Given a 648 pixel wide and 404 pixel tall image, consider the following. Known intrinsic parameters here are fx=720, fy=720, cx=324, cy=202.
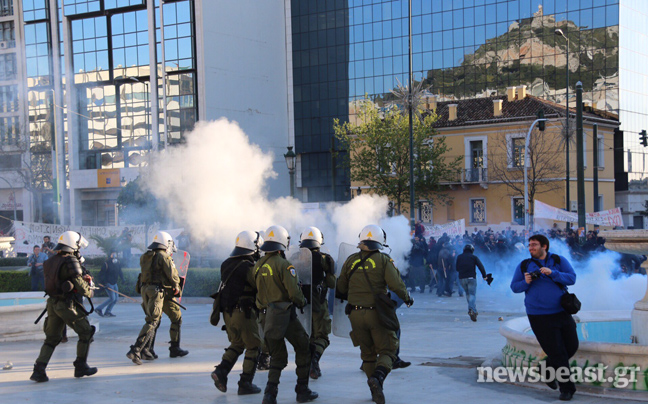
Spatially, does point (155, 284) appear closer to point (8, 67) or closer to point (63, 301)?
point (63, 301)

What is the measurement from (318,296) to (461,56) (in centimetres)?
4652

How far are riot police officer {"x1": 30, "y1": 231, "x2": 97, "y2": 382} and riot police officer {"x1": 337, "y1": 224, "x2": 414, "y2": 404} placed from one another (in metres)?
3.33

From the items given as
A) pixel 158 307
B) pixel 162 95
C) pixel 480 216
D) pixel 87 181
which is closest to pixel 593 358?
pixel 158 307

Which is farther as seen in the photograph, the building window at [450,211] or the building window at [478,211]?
the building window at [450,211]

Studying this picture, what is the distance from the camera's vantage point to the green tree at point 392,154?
36812mm

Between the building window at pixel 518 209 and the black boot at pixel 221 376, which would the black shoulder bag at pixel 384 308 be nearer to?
the black boot at pixel 221 376

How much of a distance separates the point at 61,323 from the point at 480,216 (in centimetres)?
3756

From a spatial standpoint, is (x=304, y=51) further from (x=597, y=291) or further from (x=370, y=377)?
(x=370, y=377)

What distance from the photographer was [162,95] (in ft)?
174

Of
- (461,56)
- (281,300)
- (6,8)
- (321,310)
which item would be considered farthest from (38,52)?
(281,300)

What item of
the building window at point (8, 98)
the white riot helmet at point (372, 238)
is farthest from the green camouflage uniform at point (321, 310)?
the building window at point (8, 98)

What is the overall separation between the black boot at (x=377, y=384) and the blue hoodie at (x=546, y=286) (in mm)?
1566

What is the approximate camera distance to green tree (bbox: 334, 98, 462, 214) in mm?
36812

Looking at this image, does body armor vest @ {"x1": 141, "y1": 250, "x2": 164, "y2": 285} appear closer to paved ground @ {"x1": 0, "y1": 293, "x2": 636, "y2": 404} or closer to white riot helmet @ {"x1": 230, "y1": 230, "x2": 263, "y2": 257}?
paved ground @ {"x1": 0, "y1": 293, "x2": 636, "y2": 404}
